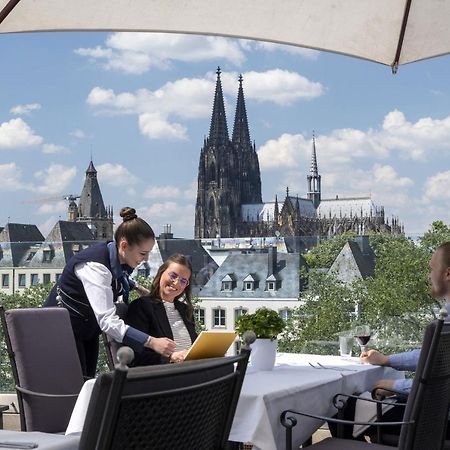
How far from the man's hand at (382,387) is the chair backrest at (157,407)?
71.6 inches

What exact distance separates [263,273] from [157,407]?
7.16 meters

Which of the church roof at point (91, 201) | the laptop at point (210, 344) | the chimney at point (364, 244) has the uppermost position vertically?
the church roof at point (91, 201)

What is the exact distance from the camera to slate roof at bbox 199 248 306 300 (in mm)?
8734

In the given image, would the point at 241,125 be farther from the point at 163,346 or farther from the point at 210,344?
the point at 210,344

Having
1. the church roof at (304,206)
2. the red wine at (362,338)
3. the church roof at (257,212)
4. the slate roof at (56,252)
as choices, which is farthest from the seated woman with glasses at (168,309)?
the church roof at (257,212)

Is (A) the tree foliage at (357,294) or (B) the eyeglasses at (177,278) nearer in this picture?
(B) the eyeglasses at (177,278)

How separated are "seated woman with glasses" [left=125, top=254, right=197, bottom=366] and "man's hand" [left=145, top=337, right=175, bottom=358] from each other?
266 mm

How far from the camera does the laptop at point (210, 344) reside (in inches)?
118

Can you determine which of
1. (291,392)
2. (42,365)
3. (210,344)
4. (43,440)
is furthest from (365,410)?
(43,440)

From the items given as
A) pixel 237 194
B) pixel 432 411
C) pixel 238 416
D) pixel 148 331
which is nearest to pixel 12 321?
pixel 148 331

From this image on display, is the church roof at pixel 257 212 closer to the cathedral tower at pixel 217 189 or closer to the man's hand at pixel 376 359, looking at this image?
the cathedral tower at pixel 217 189

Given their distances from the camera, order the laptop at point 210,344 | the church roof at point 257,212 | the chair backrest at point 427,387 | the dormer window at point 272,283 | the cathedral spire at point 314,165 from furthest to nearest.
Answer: the cathedral spire at point 314,165, the church roof at point 257,212, the dormer window at point 272,283, the laptop at point 210,344, the chair backrest at point 427,387

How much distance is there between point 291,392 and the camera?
3.23 meters

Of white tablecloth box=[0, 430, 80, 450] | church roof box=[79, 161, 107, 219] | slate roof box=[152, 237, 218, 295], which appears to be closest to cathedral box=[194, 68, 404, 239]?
church roof box=[79, 161, 107, 219]
